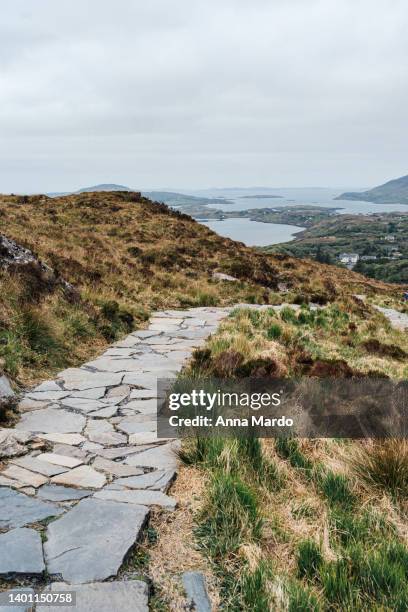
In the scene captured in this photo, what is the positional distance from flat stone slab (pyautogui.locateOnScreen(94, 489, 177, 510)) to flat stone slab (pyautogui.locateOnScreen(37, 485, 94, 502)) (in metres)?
0.11

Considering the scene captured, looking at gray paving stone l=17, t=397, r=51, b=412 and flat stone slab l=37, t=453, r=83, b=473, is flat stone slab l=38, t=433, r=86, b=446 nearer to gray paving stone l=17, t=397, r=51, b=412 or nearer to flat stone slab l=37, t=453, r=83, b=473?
flat stone slab l=37, t=453, r=83, b=473

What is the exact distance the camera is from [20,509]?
10.7ft

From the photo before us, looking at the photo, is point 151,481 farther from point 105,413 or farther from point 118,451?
point 105,413

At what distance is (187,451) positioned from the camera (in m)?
4.20

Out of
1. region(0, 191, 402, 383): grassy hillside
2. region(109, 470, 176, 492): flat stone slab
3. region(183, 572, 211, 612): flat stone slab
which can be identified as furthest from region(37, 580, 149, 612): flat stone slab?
region(0, 191, 402, 383): grassy hillside

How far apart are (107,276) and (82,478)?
1039 cm

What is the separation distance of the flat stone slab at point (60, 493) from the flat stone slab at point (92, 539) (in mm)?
120

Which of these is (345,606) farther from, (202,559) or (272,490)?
(272,490)

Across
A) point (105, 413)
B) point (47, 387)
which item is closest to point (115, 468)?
point (105, 413)

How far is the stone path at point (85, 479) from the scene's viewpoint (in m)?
2.71

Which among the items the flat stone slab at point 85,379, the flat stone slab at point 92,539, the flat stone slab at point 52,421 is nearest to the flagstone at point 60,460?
the flat stone slab at point 52,421

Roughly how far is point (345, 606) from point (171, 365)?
468cm

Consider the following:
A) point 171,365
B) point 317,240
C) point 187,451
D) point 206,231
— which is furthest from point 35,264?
point 317,240

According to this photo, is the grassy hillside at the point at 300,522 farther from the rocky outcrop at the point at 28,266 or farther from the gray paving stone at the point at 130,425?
the rocky outcrop at the point at 28,266
